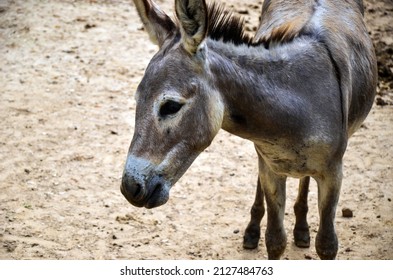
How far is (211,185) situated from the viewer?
5.46 metres

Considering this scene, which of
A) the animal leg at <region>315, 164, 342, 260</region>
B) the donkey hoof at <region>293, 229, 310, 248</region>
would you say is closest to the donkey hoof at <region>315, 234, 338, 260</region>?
the animal leg at <region>315, 164, 342, 260</region>

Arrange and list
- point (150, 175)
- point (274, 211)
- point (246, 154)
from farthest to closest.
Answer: point (246, 154), point (274, 211), point (150, 175)

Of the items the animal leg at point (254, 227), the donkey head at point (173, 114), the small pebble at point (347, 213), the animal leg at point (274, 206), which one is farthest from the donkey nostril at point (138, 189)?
the small pebble at point (347, 213)

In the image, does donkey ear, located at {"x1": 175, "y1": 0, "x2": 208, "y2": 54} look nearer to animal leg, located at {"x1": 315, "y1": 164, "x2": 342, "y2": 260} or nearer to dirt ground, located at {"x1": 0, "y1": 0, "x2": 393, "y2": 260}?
animal leg, located at {"x1": 315, "y1": 164, "x2": 342, "y2": 260}

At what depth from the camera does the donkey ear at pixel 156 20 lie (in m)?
3.49

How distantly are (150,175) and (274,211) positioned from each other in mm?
1302

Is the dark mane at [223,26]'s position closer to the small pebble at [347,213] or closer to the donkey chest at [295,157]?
the donkey chest at [295,157]

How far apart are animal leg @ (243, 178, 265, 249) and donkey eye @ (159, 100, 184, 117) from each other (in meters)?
1.80

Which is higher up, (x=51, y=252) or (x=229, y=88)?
(x=229, y=88)

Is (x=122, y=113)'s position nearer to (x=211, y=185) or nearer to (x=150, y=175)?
(x=211, y=185)

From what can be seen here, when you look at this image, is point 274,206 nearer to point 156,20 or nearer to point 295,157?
point 295,157

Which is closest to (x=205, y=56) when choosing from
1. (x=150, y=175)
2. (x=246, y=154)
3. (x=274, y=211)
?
(x=150, y=175)

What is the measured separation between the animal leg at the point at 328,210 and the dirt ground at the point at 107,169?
2.06 ft

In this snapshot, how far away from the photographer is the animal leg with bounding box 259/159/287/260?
13.5 ft
